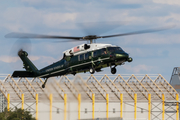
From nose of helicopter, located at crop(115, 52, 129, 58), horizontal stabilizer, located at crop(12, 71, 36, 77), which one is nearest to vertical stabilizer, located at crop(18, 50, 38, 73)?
horizontal stabilizer, located at crop(12, 71, 36, 77)

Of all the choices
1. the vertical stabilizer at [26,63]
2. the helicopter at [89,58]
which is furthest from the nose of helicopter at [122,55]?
the vertical stabilizer at [26,63]

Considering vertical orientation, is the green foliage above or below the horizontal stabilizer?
below

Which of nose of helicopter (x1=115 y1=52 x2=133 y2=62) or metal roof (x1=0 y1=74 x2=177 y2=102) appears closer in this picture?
nose of helicopter (x1=115 y1=52 x2=133 y2=62)

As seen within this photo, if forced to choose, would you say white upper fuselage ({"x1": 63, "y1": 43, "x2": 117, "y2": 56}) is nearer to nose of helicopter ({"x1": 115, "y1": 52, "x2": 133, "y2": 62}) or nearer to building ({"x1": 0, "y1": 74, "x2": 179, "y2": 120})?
nose of helicopter ({"x1": 115, "y1": 52, "x2": 133, "y2": 62})

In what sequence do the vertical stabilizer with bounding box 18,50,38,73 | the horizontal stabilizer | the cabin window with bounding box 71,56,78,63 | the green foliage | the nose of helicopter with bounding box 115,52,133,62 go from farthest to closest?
1. the green foliage
2. the vertical stabilizer with bounding box 18,50,38,73
3. the horizontal stabilizer
4. the cabin window with bounding box 71,56,78,63
5. the nose of helicopter with bounding box 115,52,133,62

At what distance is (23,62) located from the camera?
66.6 m

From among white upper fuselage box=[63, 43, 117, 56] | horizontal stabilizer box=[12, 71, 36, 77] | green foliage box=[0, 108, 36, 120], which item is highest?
white upper fuselage box=[63, 43, 117, 56]

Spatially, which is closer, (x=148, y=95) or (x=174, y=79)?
(x=148, y=95)

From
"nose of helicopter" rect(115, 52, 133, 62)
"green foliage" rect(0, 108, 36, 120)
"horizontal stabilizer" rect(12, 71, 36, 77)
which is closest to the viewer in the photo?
"nose of helicopter" rect(115, 52, 133, 62)

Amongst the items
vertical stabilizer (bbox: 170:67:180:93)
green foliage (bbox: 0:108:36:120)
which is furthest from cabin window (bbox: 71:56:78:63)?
vertical stabilizer (bbox: 170:67:180:93)

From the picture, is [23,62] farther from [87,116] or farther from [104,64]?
[87,116]

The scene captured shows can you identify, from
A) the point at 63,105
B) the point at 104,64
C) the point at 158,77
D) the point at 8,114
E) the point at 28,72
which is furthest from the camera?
the point at 158,77

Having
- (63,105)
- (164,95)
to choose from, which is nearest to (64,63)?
(63,105)

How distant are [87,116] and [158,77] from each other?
80.4 feet
